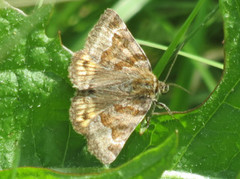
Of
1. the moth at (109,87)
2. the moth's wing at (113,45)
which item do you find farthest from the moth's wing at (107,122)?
the moth's wing at (113,45)

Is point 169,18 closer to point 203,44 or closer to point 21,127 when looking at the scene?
point 203,44

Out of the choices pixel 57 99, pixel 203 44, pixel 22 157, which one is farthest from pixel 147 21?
pixel 22 157

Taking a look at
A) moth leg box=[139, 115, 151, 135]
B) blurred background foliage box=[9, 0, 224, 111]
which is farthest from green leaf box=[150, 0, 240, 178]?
blurred background foliage box=[9, 0, 224, 111]

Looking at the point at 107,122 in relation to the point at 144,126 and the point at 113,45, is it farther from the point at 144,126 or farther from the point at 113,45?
the point at 113,45

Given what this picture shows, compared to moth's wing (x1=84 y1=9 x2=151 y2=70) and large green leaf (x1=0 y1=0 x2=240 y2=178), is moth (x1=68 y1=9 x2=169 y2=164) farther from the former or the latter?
large green leaf (x1=0 y1=0 x2=240 y2=178)

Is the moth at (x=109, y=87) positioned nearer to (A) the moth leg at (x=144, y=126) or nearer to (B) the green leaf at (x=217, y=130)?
(A) the moth leg at (x=144, y=126)
